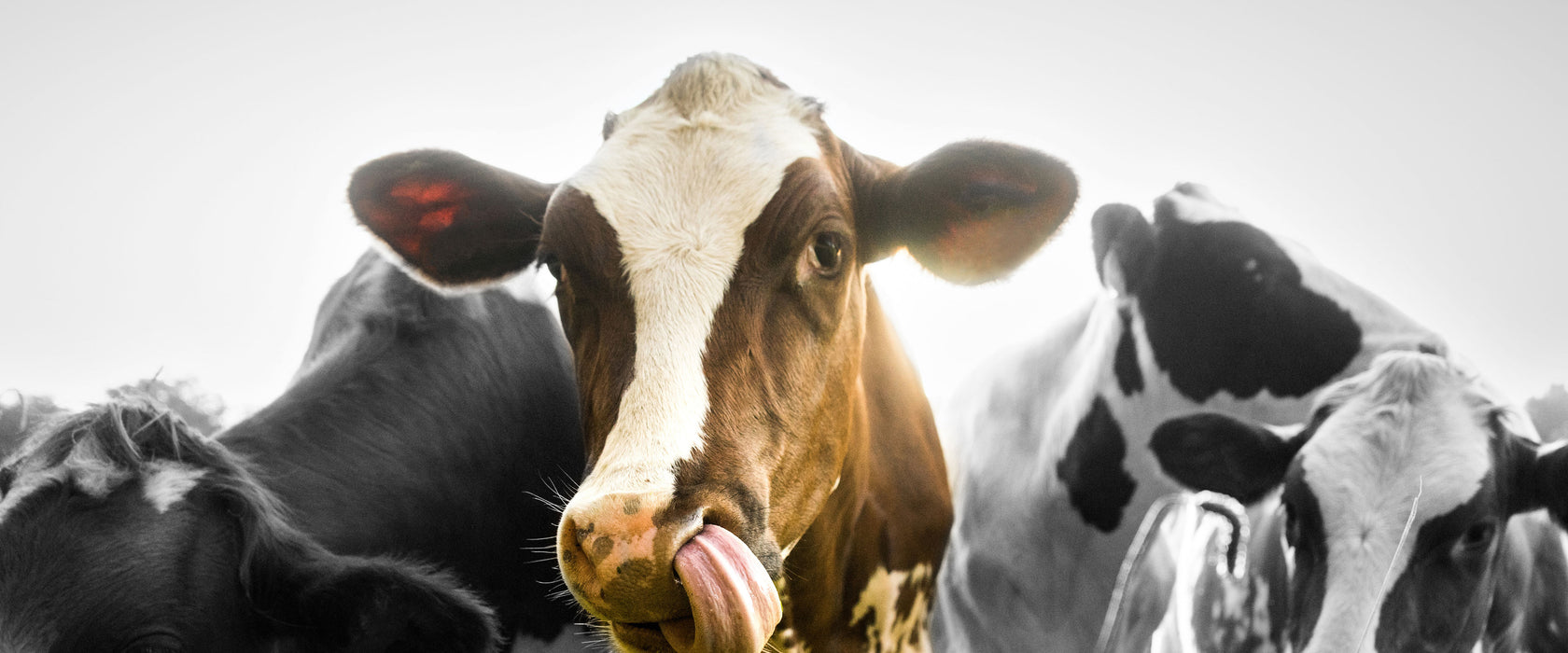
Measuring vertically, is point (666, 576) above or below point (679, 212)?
below

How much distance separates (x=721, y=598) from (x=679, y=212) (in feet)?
2.74

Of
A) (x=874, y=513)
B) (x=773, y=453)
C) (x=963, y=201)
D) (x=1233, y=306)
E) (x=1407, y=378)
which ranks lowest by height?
(x=874, y=513)

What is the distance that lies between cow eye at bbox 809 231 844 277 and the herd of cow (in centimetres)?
1

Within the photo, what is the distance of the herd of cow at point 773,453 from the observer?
2094 mm

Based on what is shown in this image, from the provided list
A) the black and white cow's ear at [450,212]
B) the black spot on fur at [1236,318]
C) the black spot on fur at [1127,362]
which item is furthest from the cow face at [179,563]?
the black spot on fur at [1236,318]

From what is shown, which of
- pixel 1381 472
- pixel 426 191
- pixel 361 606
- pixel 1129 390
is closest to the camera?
pixel 361 606

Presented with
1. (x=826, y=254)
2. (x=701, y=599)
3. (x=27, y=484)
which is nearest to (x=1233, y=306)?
(x=826, y=254)

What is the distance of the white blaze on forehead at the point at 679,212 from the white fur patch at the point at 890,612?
1.21m

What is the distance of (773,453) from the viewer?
2.11 metres

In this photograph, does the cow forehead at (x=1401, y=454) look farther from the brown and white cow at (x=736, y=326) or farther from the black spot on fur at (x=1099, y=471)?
the brown and white cow at (x=736, y=326)

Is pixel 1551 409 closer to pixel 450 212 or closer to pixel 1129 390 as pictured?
pixel 1129 390

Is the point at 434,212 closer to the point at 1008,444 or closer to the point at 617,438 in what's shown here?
Result: the point at 617,438

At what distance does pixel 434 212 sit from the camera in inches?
115

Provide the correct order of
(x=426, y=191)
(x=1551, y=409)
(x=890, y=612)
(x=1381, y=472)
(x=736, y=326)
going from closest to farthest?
(x=736, y=326) < (x=426, y=191) < (x=890, y=612) < (x=1381, y=472) < (x=1551, y=409)
